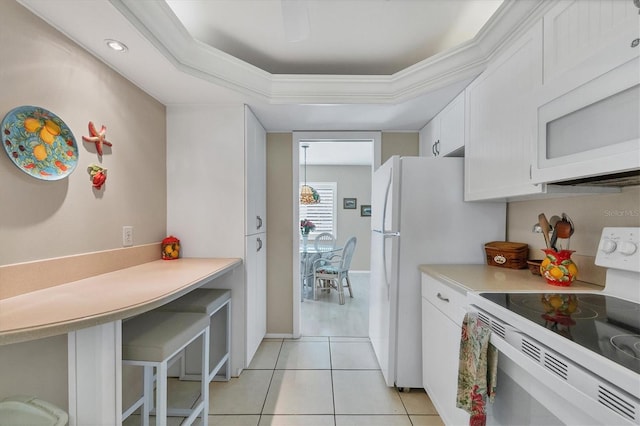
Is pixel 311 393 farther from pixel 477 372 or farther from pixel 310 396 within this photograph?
pixel 477 372

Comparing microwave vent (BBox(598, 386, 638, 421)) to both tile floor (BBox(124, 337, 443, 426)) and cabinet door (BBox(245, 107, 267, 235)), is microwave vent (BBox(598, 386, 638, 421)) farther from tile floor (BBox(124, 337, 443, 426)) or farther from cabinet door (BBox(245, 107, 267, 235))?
cabinet door (BBox(245, 107, 267, 235))

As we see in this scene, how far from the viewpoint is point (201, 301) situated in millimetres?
1797

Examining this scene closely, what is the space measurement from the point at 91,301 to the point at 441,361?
1.71 meters

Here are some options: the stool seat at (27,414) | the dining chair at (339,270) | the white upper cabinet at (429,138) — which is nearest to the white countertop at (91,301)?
the stool seat at (27,414)

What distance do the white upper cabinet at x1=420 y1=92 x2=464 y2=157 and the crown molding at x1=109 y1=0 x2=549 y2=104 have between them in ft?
0.91

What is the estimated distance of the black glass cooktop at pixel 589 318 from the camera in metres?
0.73

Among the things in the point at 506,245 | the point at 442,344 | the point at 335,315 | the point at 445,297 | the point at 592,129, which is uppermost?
the point at 592,129

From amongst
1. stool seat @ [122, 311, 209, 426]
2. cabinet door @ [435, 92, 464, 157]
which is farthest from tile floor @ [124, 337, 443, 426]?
cabinet door @ [435, 92, 464, 157]

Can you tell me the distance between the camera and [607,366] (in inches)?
25.5

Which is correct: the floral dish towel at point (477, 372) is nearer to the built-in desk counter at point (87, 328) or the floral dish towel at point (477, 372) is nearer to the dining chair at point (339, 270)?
the built-in desk counter at point (87, 328)

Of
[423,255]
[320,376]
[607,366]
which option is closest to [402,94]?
[423,255]

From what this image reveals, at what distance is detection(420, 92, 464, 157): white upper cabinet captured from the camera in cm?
201

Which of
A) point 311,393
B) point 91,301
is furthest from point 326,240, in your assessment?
point 91,301

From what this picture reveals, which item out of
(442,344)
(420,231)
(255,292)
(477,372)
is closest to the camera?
(477,372)
